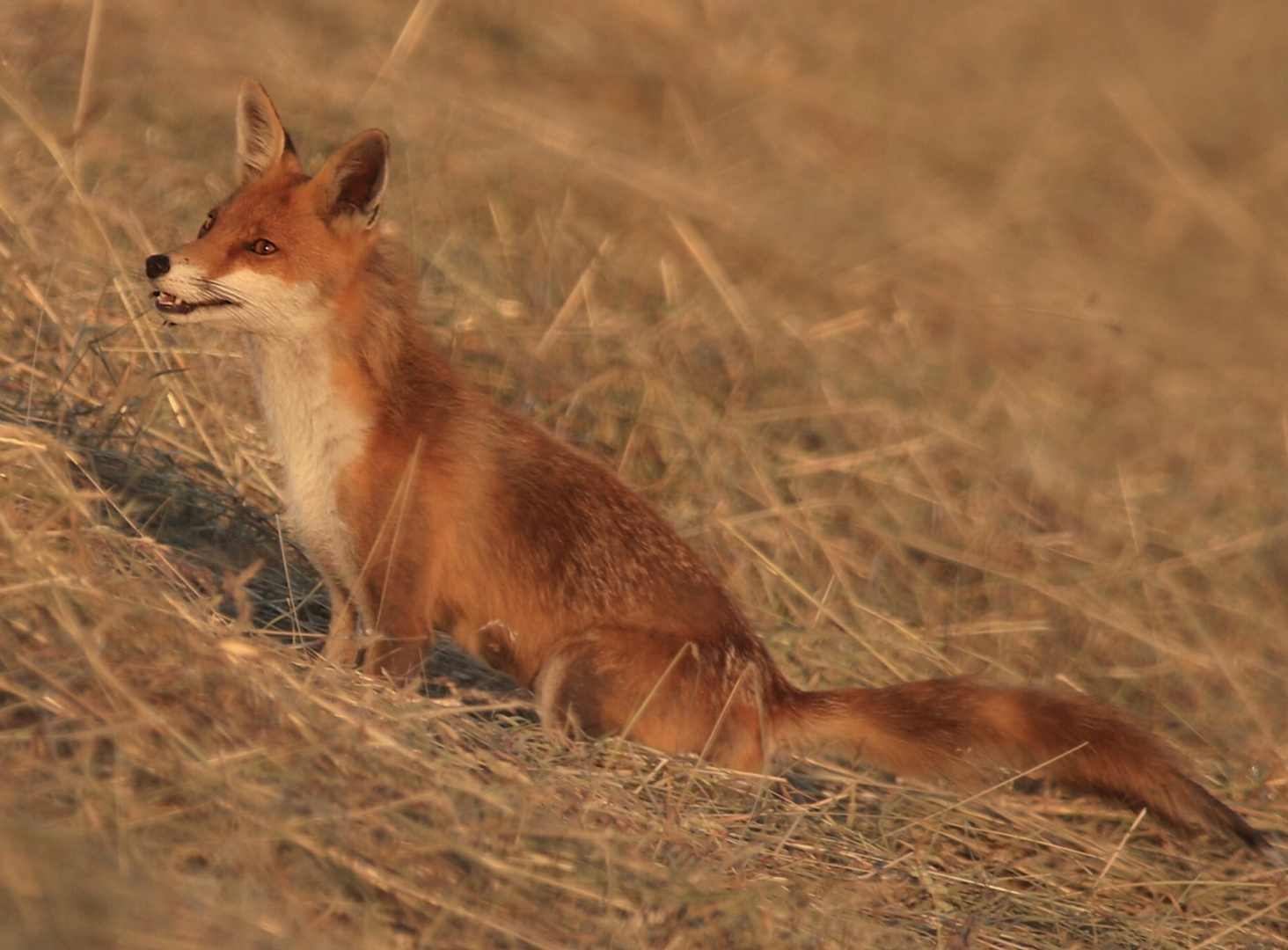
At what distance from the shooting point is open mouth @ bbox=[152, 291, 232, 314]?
196 inches

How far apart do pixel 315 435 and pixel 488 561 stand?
79 centimetres

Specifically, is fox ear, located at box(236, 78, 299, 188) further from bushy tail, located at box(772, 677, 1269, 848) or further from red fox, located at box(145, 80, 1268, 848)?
bushy tail, located at box(772, 677, 1269, 848)

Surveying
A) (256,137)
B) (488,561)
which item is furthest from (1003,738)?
(256,137)

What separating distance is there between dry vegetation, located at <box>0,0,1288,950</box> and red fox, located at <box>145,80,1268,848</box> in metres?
0.24

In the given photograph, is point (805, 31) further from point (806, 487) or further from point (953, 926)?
point (953, 926)

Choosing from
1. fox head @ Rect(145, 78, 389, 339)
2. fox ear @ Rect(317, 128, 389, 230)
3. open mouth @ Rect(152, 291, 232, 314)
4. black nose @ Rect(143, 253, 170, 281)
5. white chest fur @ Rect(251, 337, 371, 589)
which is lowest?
white chest fur @ Rect(251, 337, 371, 589)

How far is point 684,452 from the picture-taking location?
7.63m

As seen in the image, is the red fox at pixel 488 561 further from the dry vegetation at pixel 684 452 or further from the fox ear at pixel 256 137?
the dry vegetation at pixel 684 452

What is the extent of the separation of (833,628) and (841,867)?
202 cm

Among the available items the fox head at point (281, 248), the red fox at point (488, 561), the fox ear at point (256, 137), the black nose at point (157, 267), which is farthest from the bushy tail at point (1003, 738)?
the fox ear at point (256, 137)

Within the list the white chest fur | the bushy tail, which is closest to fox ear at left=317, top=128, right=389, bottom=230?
the white chest fur

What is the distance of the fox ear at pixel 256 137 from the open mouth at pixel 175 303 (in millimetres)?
783

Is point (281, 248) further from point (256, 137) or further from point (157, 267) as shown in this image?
point (256, 137)

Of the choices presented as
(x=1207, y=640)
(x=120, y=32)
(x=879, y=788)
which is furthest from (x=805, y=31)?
(x=879, y=788)
